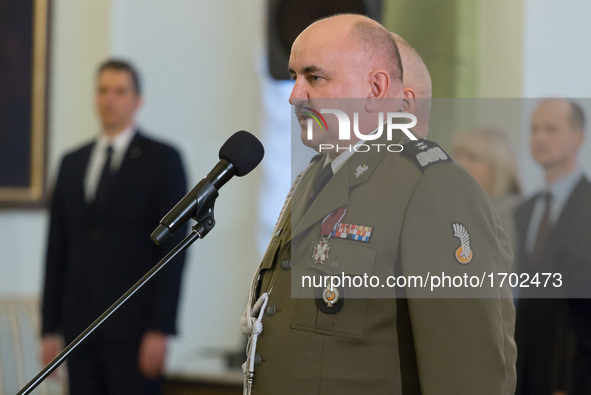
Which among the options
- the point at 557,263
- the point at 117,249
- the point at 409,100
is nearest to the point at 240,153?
the point at 409,100

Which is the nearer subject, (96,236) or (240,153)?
(240,153)

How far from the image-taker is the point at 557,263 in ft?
6.75

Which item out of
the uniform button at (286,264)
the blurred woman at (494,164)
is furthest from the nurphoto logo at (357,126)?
the blurred woman at (494,164)

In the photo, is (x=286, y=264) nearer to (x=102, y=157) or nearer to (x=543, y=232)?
(x=543, y=232)

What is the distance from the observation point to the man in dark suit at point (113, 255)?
109 inches

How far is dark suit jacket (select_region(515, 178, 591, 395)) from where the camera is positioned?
2.03m

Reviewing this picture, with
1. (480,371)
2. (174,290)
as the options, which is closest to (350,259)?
(480,371)

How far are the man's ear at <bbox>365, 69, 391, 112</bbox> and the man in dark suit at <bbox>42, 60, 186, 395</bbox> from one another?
61.2 inches

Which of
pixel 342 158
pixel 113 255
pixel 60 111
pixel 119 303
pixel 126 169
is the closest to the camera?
pixel 119 303

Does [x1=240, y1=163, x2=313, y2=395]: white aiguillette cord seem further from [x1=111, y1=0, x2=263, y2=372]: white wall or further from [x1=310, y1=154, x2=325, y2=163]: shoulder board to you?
[x1=111, y1=0, x2=263, y2=372]: white wall

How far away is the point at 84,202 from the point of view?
295 centimetres

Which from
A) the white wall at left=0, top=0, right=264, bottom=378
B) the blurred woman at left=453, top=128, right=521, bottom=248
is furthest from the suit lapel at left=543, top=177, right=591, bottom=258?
the white wall at left=0, top=0, right=264, bottom=378

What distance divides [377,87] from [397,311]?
1.25ft

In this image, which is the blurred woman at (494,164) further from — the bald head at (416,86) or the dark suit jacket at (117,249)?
Answer: the dark suit jacket at (117,249)
